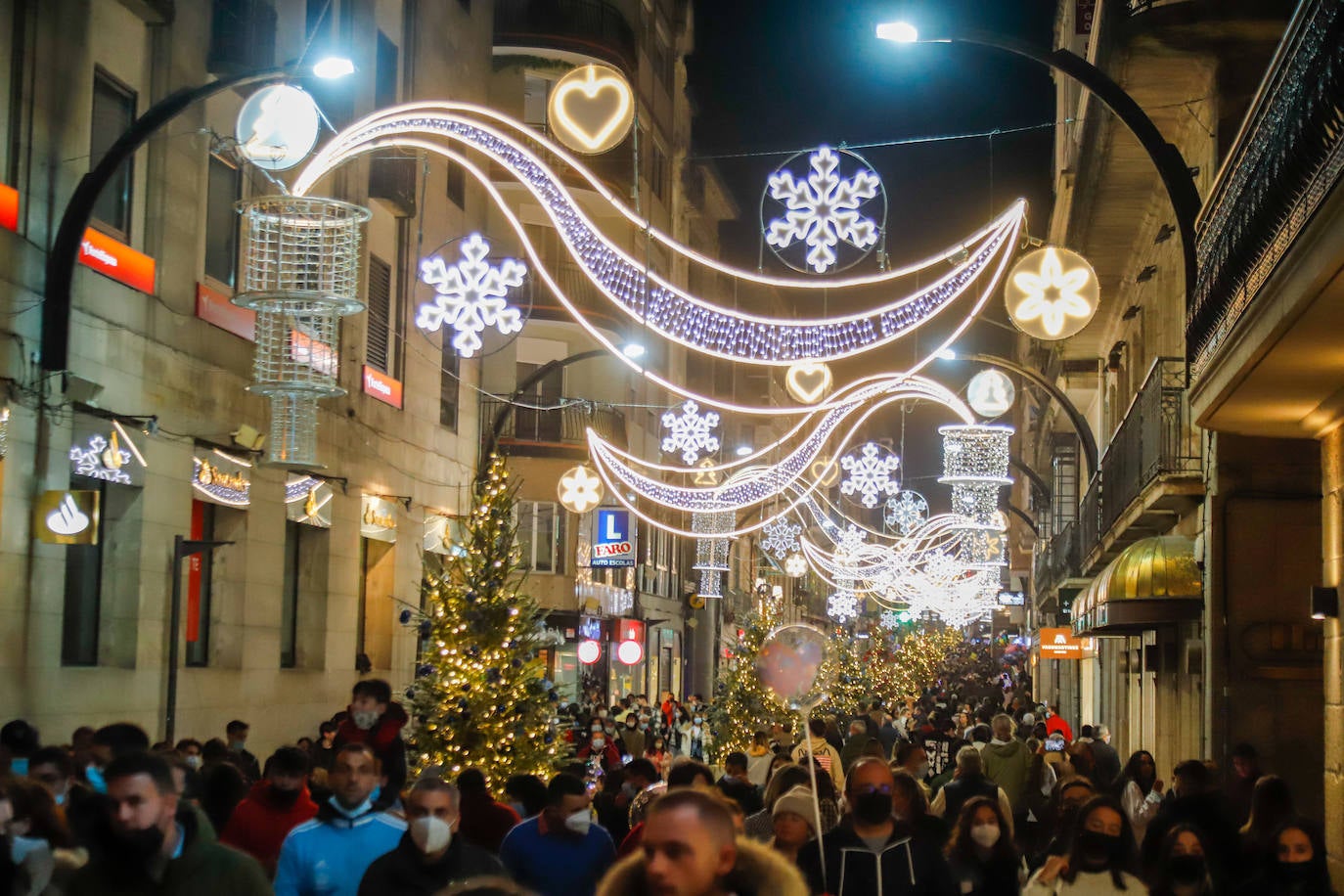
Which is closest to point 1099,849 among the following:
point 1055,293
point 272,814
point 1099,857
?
point 1099,857

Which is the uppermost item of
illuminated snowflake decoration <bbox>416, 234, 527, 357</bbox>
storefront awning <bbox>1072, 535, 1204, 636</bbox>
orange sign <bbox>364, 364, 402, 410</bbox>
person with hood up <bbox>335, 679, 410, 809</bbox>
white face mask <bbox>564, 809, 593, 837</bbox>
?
illuminated snowflake decoration <bbox>416, 234, 527, 357</bbox>

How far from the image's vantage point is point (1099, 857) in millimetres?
8625

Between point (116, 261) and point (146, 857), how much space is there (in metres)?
13.3

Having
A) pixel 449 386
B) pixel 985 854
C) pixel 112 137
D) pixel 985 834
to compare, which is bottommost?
pixel 985 854

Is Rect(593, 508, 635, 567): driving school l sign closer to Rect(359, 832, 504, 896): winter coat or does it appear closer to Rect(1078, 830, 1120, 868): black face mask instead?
Rect(1078, 830, 1120, 868): black face mask

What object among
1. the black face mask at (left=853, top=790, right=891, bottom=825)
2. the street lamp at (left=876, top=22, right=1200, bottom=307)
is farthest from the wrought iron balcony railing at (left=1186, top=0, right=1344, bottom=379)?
the black face mask at (left=853, top=790, right=891, bottom=825)

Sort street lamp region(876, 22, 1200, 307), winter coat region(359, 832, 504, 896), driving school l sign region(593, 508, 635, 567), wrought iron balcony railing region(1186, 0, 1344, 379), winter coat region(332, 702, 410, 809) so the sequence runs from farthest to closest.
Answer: driving school l sign region(593, 508, 635, 567)
street lamp region(876, 22, 1200, 307)
winter coat region(332, 702, 410, 809)
wrought iron balcony railing region(1186, 0, 1344, 379)
winter coat region(359, 832, 504, 896)

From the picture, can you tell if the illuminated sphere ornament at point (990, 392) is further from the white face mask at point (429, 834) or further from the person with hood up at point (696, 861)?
the person with hood up at point (696, 861)

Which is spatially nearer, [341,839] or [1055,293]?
[341,839]

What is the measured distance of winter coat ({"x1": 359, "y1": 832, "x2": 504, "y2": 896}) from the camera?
7.34 metres

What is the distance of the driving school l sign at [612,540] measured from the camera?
1668 inches

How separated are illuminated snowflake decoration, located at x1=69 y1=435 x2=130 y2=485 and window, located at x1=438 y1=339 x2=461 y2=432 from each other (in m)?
13.6

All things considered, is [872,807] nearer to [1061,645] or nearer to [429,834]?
[429,834]

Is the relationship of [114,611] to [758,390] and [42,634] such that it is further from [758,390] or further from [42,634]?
[758,390]
